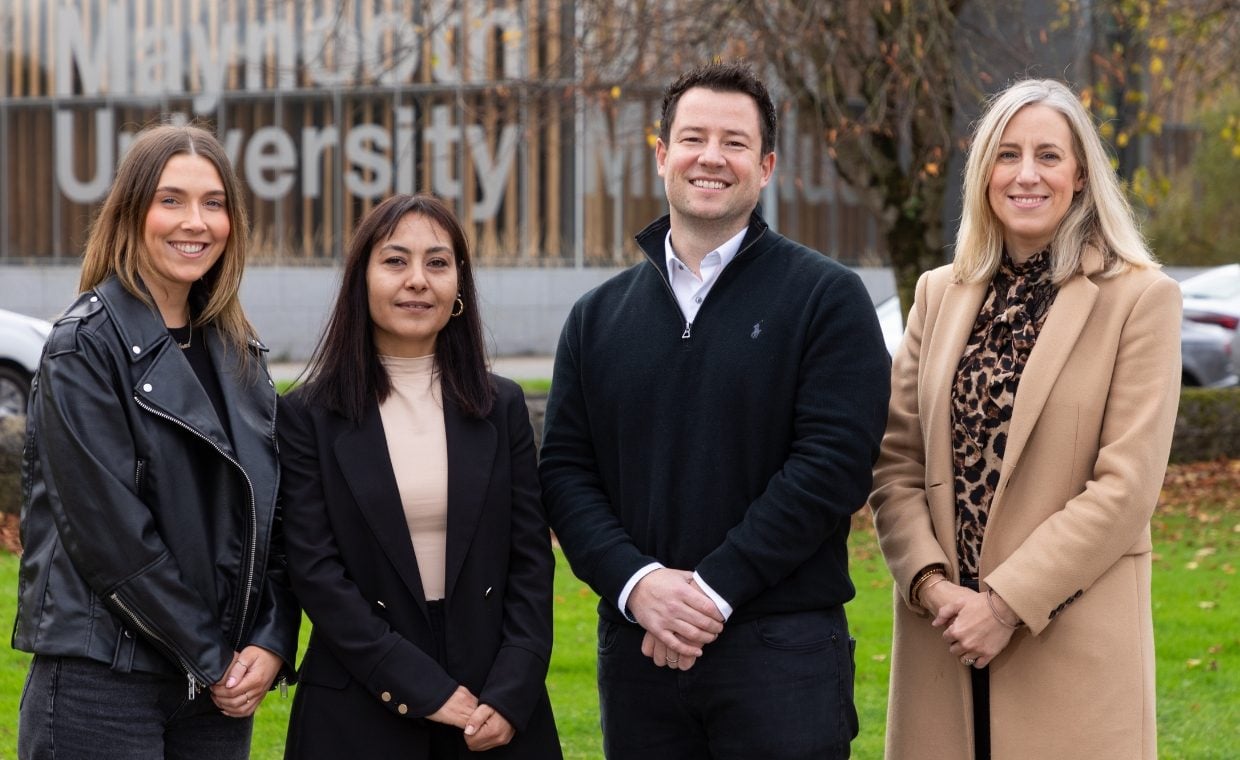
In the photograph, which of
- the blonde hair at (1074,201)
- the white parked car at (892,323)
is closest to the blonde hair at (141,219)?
the blonde hair at (1074,201)

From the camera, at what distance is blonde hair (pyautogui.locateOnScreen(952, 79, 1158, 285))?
12.4 ft

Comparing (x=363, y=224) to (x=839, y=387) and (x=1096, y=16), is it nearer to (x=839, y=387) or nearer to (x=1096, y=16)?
(x=839, y=387)

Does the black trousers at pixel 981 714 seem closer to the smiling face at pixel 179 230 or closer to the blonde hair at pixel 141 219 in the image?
the blonde hair at pixel 141 219

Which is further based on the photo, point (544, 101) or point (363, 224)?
point (544, 101)

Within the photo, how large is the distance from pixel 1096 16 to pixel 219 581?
11923 millimetres

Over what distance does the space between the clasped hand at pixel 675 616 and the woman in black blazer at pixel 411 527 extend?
1.07ft

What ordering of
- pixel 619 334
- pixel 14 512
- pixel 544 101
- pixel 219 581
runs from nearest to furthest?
pixel 219 581 → pixel 619 334 → pixel 14 512 → pixel 544 101

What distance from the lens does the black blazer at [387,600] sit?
3.57 metres

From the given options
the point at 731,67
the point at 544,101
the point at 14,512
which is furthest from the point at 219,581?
the point at 544,101

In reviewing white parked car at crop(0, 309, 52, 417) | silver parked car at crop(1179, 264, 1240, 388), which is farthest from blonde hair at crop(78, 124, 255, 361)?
silver parked car at crop(1179, 264, 1240, 388)

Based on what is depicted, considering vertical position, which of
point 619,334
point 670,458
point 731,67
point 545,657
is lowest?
point 545,657

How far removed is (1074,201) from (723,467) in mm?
1180

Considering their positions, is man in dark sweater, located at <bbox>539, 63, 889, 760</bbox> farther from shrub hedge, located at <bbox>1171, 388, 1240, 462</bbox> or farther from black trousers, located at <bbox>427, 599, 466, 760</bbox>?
shrub hedge, located at <bbox>1171, 388, 1240, 462</bbox>

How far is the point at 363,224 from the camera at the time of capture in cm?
384
